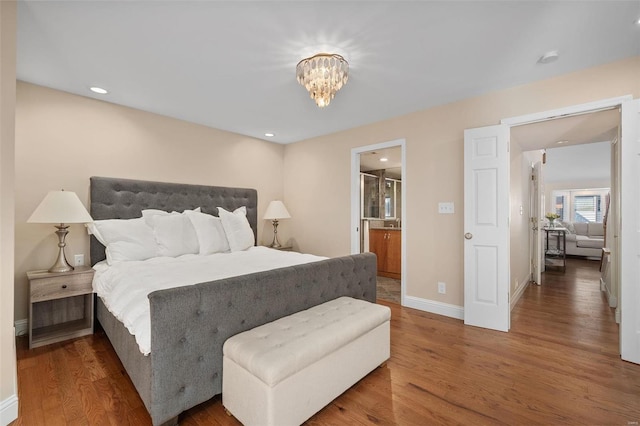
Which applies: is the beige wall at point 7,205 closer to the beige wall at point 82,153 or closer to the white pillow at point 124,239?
the white pillow at point 124,239

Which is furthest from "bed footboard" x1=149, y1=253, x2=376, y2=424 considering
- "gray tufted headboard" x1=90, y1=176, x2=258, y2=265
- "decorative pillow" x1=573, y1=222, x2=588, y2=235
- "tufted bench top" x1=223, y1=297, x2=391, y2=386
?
"decorative pillow" x1=573, y1=222, x2=588, y2=235

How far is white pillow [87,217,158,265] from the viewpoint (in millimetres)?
2715

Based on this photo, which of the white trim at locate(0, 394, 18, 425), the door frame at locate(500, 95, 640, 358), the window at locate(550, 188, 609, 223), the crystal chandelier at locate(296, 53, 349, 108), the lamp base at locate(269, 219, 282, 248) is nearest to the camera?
the white trim at locate(0, 394, 18, 425)

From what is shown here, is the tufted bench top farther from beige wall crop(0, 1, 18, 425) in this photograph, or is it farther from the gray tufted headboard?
the gray tufted headboard

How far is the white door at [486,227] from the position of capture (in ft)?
9.29

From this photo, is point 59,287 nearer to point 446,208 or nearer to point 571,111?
point 446,208

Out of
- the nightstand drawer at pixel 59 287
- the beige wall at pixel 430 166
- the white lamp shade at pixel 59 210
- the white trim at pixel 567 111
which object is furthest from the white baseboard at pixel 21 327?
the white trim at pixel 567 111

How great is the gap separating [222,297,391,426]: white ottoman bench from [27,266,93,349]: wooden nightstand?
193cm

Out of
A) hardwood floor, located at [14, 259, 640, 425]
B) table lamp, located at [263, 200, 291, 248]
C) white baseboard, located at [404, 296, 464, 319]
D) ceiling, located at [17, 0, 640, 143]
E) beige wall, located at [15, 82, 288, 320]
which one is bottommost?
hardwood floor, located at [14, 259, 640, 425]

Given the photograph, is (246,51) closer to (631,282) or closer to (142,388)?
(142,388)

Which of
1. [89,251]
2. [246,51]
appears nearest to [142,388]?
[89,251]

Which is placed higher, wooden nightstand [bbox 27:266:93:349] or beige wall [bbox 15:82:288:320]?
A: beige wall [bbox 15:82:288:320]

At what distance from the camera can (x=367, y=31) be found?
6.33 ft

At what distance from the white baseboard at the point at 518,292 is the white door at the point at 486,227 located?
73 centimetres
